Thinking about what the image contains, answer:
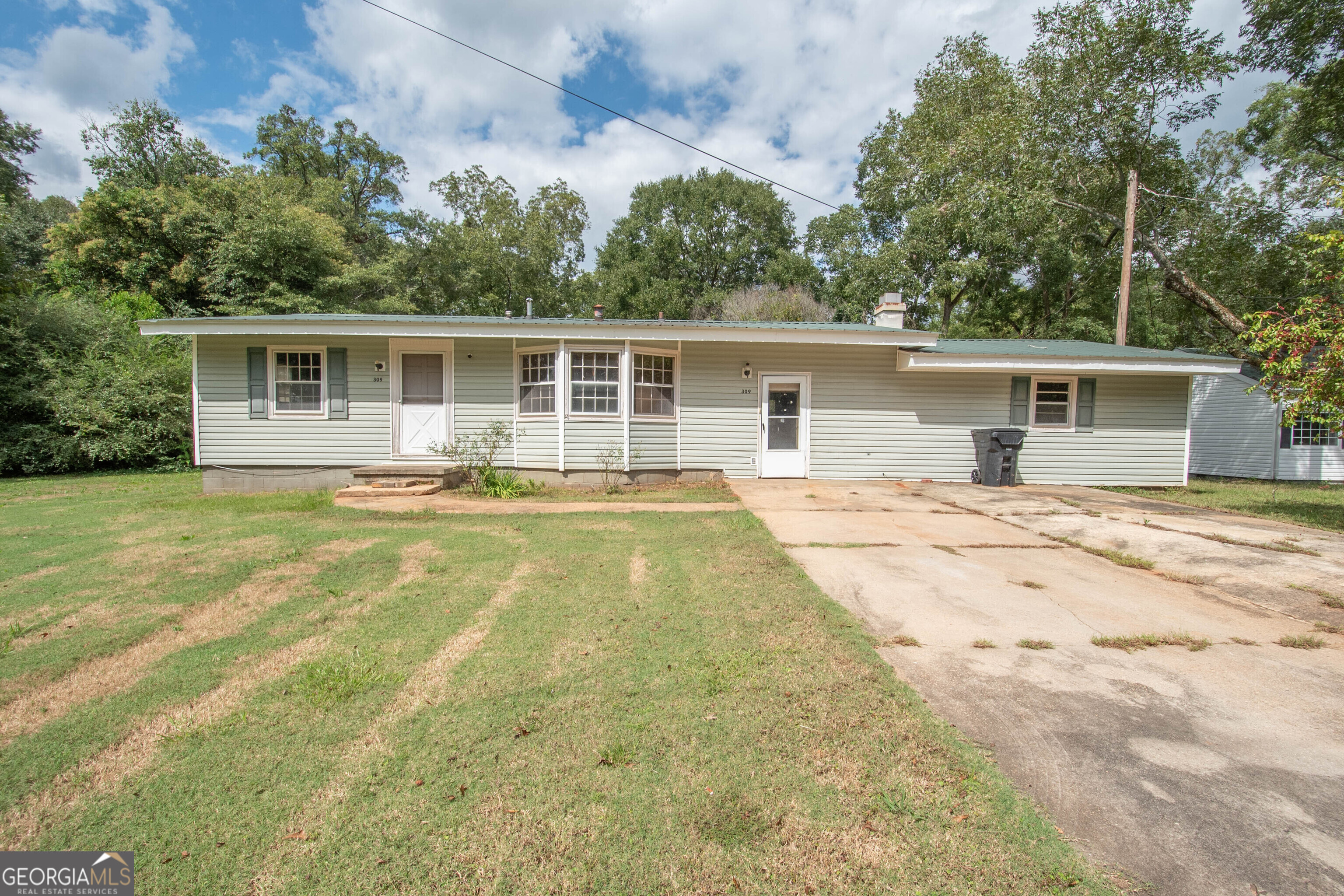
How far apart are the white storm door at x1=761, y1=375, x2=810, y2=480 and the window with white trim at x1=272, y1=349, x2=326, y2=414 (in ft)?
26.5

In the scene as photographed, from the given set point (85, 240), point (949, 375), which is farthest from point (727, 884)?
point (85, 240)

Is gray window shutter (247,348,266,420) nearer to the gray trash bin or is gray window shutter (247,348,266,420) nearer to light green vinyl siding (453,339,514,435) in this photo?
light green vinyl siding (453,339,514,435)

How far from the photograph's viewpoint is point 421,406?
34.9 ft

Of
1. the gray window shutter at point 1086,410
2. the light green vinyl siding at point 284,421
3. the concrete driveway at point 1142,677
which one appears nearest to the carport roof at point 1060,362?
the gray window shutter at point 1086,410

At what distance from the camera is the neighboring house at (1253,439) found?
45.8 ft

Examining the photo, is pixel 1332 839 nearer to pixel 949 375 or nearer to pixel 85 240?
pixel 949 375

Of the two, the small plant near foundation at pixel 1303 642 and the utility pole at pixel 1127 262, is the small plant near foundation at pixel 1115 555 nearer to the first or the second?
the small plant near foundation at pixel 1303 642

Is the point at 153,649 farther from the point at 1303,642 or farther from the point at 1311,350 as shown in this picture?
the point at 1311,350

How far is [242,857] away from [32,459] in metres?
16.7

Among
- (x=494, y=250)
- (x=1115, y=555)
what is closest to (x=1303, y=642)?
(x=1115, y=555)

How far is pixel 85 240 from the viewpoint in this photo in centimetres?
1767

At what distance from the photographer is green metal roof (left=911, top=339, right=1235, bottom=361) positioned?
10.6 m

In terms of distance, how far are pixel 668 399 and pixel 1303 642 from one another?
8498mm

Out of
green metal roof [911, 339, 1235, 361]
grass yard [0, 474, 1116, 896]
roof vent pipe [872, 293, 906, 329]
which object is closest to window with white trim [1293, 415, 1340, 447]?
green metal roof [911, 339, 1235, 361]
